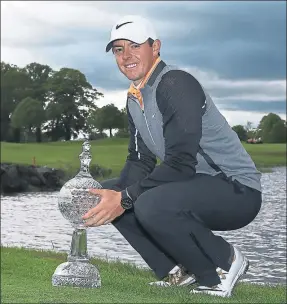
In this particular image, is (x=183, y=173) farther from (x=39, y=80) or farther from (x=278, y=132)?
(x=278, y=132)

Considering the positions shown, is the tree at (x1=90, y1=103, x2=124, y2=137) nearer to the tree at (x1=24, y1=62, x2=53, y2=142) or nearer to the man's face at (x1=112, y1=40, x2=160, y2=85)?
the tree at (x1=24, y1=62, x2=53, y2=142)

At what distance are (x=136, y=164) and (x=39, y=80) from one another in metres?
93.4

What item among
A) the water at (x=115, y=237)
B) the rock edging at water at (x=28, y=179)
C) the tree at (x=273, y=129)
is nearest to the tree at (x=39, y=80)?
the tree at (x=273, y=129)

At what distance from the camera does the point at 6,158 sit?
200ft

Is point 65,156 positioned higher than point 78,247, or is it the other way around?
point 78,247

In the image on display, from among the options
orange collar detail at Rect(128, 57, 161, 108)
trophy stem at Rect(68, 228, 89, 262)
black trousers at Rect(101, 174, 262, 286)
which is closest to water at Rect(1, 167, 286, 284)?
trophy stem at Rect(68, 228, 89, 262)

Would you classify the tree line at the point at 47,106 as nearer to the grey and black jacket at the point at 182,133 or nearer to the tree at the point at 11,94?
the tree at the point at 11,94

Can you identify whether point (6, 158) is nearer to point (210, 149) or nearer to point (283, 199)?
point (283, 199)

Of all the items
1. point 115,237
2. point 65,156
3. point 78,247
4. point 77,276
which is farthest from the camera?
point 65,156

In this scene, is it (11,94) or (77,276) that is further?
(11,94)

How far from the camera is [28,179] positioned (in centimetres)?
4381

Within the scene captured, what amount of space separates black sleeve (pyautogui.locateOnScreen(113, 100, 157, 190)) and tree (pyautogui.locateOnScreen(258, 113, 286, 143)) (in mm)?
110469

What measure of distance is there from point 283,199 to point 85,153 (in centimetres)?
2986

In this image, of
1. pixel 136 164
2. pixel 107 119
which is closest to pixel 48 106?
pixel 107 119
